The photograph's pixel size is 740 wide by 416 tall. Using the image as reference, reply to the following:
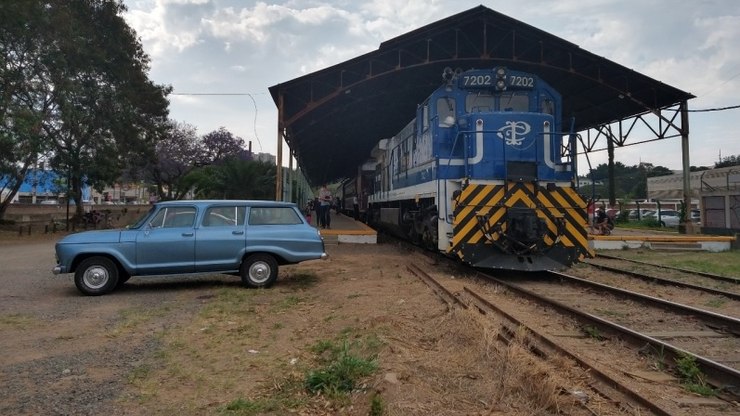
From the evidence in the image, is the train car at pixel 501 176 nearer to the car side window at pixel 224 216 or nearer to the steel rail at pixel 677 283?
the steel rail at pixel 677 283

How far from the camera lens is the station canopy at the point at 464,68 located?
19.7 metres

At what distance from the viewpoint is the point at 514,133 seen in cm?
1088

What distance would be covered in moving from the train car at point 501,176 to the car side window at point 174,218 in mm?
4758

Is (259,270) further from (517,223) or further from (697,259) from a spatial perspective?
(697,259)

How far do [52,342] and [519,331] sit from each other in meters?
5.12

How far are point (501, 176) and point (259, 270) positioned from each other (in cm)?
500

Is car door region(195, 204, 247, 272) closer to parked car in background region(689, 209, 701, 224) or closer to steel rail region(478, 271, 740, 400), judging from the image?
steel rail region(478, 271, 740, 400)

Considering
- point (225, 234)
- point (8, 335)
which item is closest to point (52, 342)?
point (8, 335)

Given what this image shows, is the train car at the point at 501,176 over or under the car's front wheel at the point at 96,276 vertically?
over

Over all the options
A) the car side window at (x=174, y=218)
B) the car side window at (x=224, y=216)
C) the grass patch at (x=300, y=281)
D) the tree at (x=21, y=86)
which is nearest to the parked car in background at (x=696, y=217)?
the grass patch at (x=300, y=281)

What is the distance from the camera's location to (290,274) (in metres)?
11.6

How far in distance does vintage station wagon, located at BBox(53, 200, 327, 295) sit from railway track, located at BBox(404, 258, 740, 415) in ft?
10.3

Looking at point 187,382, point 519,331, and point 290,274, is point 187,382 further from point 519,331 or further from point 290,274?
point 290,274

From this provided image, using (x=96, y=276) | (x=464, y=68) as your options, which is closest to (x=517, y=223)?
(x=96, y=276)
